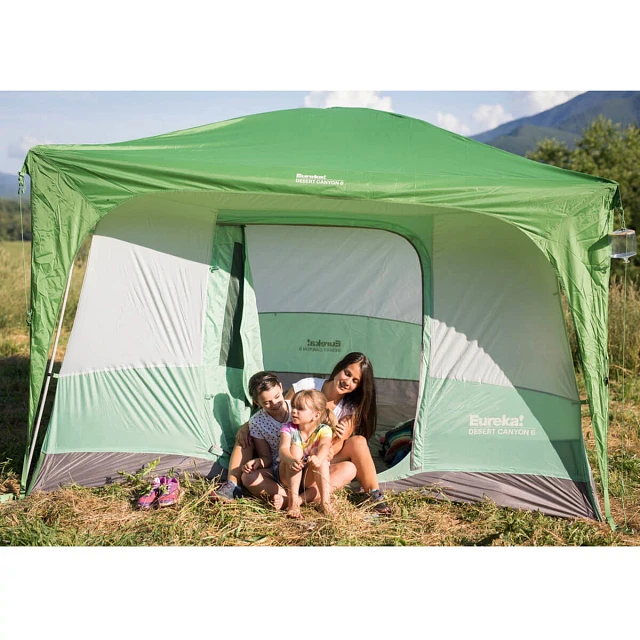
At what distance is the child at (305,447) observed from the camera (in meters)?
3.13

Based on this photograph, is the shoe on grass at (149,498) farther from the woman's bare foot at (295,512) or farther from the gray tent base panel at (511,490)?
the gray tent base panel at (511,490)

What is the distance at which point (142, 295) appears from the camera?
143 inches

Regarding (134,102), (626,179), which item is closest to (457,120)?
(134,102)

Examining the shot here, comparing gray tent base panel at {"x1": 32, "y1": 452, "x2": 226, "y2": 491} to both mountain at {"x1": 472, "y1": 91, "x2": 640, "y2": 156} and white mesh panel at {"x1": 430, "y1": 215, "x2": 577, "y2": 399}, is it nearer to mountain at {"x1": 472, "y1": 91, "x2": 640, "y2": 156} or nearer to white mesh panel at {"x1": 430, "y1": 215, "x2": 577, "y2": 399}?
white mesh panel at {"x1": 430, "y1": 215, "x2": 577, "y2": 399}

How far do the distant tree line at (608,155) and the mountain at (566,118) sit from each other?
1709 centimetres

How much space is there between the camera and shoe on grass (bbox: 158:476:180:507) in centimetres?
320

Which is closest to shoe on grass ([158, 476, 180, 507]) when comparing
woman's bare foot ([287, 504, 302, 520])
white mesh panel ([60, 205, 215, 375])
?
woman's bare foot ([287, 504, 302, 520])

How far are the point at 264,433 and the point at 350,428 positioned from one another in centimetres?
50

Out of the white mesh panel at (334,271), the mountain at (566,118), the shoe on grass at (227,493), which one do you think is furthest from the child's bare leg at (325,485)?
the mountain at (566,118)

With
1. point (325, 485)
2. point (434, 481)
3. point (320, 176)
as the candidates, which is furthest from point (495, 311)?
point (325, 485)

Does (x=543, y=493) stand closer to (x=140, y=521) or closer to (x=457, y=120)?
(x=140, y=521)

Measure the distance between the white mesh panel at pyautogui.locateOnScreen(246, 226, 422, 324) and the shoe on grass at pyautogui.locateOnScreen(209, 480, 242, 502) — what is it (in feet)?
6.78

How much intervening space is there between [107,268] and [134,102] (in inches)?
639

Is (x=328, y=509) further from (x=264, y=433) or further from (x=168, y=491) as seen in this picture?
(x=168, y=491)
